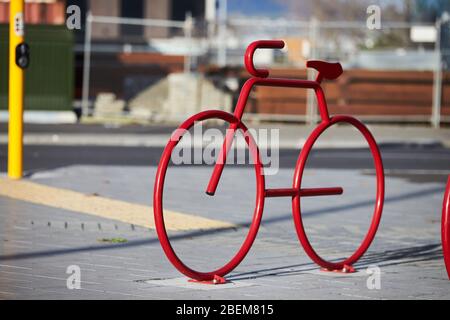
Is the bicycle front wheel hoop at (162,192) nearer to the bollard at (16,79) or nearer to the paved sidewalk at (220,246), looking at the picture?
the paved sidewalk at (220,246)

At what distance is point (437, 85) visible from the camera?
2527cm

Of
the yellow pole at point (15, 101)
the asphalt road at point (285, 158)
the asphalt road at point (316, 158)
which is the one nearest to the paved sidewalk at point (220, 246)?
the yellow pole at point (15, 101)

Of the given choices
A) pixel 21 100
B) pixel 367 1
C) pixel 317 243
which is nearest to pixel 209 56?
pixel 21 100

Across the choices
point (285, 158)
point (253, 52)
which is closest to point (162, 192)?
point (253, 52)

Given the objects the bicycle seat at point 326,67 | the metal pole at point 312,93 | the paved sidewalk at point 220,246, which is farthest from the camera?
the metal pole at point 312,93

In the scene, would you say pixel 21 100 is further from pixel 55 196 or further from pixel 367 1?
pixel 367 1

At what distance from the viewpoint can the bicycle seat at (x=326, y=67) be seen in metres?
7.62

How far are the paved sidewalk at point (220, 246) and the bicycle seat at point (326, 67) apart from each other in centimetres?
135

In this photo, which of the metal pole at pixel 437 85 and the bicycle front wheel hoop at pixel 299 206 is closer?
the bicycle front wheel hoop at pixel 299 206

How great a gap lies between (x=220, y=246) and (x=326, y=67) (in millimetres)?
1814

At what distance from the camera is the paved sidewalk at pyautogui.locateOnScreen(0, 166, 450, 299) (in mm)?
6895

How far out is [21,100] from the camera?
12688 millimetres

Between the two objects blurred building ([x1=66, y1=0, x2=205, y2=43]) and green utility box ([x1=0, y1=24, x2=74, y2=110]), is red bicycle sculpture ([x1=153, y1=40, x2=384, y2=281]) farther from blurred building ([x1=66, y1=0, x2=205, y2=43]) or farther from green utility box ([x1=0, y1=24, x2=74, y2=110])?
blurred building ([x1=66, y1=0, x2=205, y2=43])

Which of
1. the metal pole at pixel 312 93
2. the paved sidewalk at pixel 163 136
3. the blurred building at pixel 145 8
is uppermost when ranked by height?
the blurred building at pixel 145 8
